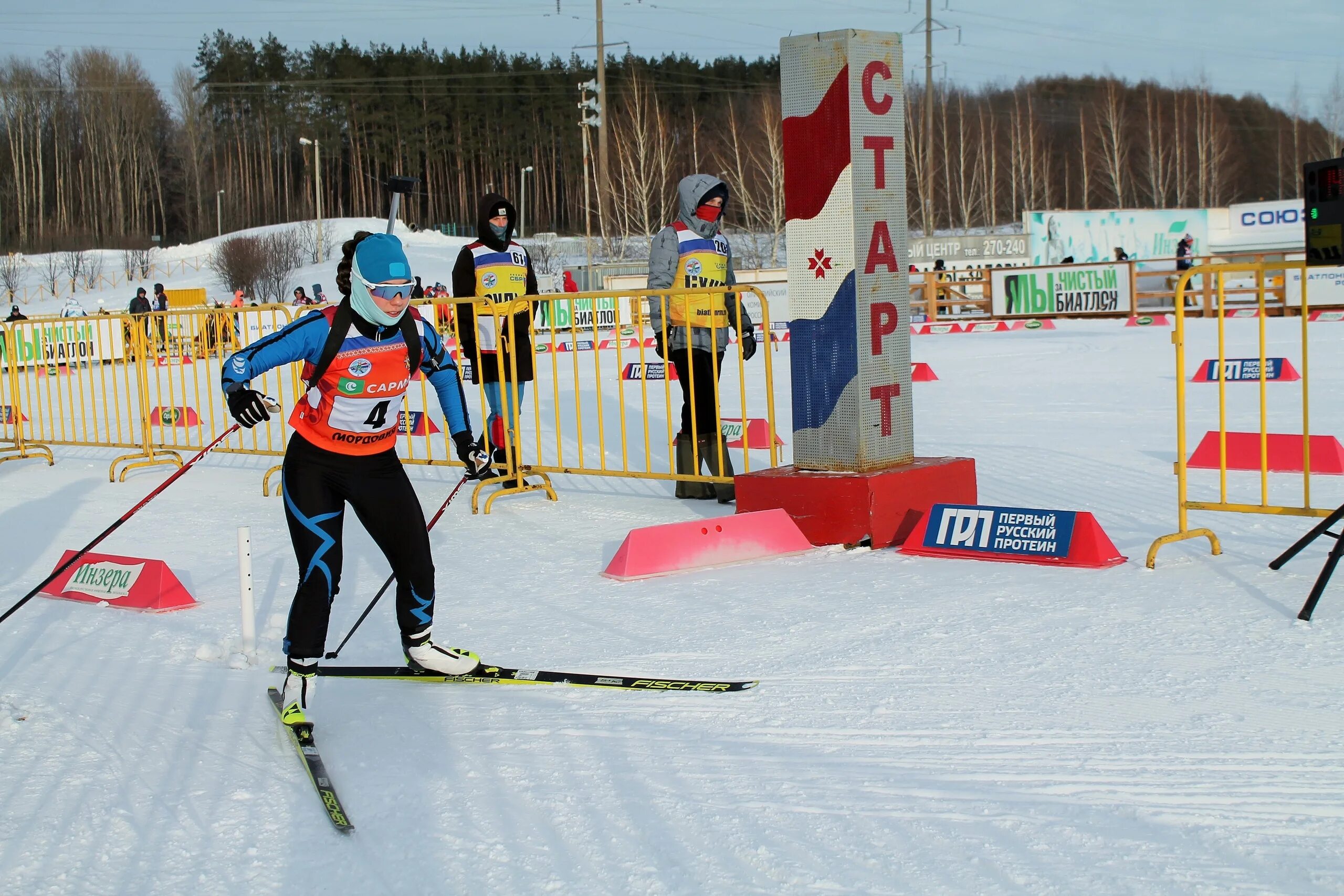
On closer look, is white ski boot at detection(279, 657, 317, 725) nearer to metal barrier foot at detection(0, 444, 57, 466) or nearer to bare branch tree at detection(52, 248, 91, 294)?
metal barrier foot at detection(0, 444, 57, 466)

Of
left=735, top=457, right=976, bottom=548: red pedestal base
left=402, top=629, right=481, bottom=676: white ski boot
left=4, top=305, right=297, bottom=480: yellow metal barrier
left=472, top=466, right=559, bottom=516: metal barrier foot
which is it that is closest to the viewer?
left=402, top=629, right=481, bottom=676: white ski boot

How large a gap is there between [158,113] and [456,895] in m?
91.7

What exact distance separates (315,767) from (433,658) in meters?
0.88

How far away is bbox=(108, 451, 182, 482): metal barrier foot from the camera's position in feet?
34.4

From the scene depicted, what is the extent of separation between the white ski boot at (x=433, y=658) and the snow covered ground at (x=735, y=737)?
9 cm

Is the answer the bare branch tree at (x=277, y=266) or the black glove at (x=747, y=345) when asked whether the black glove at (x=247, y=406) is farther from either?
the bare branch tree at (x=277, y=266)

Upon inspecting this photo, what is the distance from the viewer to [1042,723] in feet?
12.4

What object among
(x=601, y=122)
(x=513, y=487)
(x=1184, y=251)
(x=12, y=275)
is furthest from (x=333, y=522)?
(x=12, y=275)

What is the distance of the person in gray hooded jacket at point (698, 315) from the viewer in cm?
784

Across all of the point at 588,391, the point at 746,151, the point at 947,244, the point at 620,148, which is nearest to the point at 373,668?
the point at 588,391

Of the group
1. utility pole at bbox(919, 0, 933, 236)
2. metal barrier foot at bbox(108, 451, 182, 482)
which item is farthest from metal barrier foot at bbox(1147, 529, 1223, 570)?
utility pole at bbox(919, 0, 933, 236)

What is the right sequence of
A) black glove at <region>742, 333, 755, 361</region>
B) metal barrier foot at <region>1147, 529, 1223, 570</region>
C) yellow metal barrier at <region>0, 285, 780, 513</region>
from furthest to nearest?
yellow metal barrier at <region>0, 285, 780, 513</region>
black glove at <region>742, 333, 755, 361</region>
metal barrier foot at <region>1147, 529, 1223, 570</region>

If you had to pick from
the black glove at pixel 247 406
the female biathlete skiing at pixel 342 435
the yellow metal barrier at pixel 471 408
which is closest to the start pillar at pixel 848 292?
the yellow metal barrier at pixel 471 408

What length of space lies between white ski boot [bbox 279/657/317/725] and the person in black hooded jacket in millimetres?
4463
